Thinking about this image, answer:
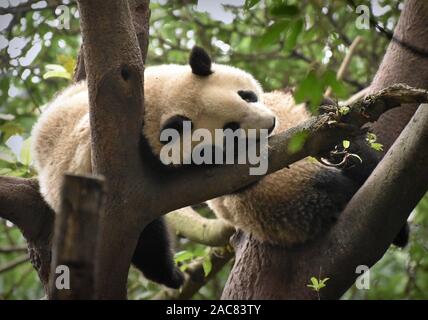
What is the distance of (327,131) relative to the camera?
306 centimetres

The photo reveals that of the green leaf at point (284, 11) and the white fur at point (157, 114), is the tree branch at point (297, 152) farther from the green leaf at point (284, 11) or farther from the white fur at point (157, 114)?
the green leaf at point (284, 11)

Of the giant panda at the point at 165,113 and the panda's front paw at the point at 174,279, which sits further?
the panda's front paw at the point at 174,279

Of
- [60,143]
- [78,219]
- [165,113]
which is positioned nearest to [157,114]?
[165,113]

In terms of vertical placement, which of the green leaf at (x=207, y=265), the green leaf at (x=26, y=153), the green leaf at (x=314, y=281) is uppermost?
the green leaf at (x=314, y=281)

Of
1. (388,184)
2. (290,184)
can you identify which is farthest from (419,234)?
(388,184)

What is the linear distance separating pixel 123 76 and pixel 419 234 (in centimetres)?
345

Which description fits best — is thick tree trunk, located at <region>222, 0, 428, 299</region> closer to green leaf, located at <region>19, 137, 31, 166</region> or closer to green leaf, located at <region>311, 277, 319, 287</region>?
green leaf, located at <region>311, 277, 319, 287</region>

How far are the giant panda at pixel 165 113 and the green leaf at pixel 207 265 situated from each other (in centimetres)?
99

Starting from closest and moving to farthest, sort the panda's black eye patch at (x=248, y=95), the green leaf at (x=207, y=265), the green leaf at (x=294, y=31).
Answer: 1. the green leaf at (x=294, y=31)
2. the panda's black eye patch at (x=248, y=95)
3. the green leaf at (x=207, y=265)

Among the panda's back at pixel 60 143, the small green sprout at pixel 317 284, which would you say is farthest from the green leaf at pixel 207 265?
the panda's back at pixel 60 143

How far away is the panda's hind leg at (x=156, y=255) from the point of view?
459 centimetres

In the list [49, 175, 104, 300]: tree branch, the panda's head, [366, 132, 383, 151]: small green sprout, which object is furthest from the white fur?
[49, 175, 104, 300]: tree branch
